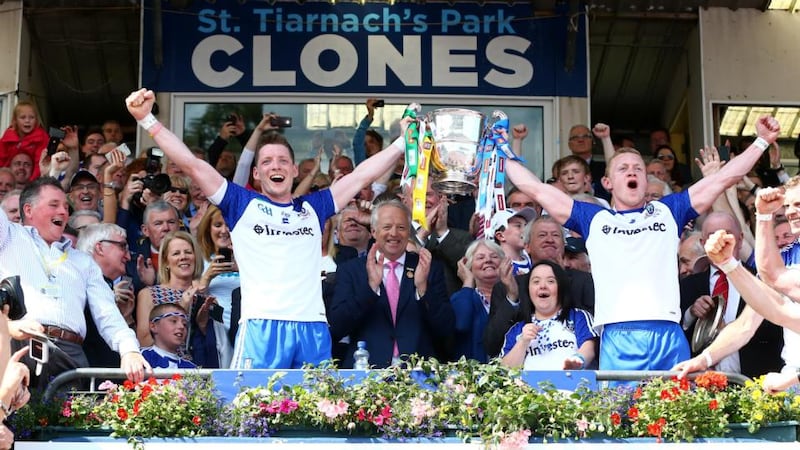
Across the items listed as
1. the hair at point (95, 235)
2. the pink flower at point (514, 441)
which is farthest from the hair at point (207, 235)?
the pink flower at point (514, 441)

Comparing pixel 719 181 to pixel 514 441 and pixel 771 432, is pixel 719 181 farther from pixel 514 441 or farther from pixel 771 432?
pixel 514 441

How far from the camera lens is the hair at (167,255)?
30.9ft

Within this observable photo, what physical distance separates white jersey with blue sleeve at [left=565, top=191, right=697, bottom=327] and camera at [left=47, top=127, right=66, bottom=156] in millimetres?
5251

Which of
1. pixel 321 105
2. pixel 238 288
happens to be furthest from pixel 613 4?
pixel 238 288

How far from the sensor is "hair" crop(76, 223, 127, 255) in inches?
363

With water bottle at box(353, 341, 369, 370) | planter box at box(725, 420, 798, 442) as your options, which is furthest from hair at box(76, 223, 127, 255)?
planter box at box(725, 420, 798, 442)

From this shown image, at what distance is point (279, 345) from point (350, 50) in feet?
22.4

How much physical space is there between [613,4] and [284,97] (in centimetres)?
358

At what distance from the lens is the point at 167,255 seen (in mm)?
9406

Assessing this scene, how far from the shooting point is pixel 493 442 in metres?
6.84

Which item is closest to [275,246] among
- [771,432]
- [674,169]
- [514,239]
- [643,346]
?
[643,346]

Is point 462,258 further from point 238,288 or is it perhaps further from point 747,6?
point 747,6

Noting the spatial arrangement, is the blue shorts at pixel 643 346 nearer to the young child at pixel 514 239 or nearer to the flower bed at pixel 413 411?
the flower bed at pixel 413 411

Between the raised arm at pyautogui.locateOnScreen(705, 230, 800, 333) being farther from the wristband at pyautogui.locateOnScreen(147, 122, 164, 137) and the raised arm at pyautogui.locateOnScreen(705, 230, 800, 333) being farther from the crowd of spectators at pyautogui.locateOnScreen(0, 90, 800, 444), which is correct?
the wristband at pyautogui.locateOnScreen(147, 122, 164, 137)
